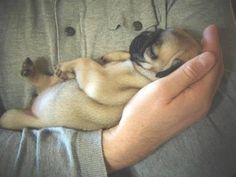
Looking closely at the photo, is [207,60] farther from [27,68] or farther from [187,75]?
[27,68]

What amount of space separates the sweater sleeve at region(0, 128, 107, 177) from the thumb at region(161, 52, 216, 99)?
0.89 feet

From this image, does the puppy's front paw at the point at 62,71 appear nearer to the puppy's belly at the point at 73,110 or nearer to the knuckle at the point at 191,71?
the puppy's belly at the point at 73,110

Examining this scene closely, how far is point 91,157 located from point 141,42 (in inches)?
17.4

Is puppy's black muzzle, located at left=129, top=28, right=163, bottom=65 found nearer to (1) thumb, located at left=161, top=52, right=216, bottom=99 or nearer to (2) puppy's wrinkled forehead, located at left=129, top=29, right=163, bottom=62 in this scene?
(2) puppy's wrinkled forehead, located at left=129, top=29, right=163, bottom=62

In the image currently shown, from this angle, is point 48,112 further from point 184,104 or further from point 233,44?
point 233,44

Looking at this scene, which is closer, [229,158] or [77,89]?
[229,158]

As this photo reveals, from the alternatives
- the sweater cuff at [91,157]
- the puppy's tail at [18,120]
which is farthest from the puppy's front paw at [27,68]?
the sweater cuff at [91,157]

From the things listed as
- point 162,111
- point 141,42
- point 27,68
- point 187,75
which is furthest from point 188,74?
point 27,68

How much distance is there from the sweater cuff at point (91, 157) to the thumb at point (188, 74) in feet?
0.89

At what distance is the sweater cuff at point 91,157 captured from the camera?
1004 millimetres

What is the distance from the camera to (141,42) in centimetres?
120

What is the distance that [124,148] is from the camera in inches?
40.6

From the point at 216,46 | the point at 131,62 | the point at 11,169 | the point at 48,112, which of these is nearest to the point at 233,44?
the point at 216,46

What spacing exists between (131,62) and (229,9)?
0.41 m
